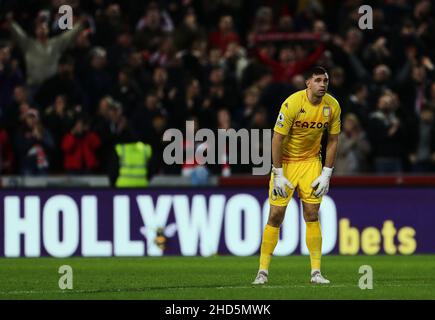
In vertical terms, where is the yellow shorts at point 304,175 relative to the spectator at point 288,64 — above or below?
below

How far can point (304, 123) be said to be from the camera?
13.5 metres

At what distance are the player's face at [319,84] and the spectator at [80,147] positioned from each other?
758cm

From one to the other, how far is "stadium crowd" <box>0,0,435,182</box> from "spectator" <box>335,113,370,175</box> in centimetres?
2

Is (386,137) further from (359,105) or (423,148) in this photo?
(359,105)

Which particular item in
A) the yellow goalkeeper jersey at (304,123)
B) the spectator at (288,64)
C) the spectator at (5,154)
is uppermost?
the spectator at (288,64)

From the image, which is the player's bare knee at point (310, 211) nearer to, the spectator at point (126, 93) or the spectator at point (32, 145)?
the spectator at point (32, 145)

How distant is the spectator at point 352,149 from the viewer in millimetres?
20562

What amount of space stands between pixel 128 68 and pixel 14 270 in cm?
629

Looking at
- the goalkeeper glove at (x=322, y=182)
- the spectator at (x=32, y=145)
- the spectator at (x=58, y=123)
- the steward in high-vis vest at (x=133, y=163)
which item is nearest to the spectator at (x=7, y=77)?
the spectator at (x=58, y=123)

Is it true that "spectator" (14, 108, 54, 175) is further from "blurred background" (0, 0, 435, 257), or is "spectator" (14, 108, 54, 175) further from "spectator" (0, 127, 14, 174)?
"spectator" (0, 127, 14, 174)

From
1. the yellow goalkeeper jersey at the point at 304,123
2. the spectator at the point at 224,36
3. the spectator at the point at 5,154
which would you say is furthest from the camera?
the spectator at the point at 224,36

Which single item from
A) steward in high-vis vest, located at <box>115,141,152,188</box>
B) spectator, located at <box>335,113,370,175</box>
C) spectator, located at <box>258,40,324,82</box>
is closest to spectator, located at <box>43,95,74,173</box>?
steward in high-vis vest, located at <box>115,141,152,188</box>
